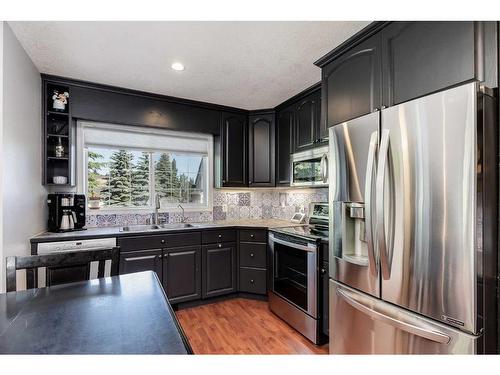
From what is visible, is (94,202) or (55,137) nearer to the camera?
(55,137)

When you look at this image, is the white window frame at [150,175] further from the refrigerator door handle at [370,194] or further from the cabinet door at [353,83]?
the refrigerator door handle at [370,194]

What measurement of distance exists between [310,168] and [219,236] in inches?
50.4

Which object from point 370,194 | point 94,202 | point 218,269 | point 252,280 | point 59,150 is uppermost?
point 59,150

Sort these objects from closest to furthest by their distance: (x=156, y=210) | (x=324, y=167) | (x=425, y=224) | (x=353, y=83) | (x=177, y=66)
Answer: (x=425, y=224) < (x=353, y=83) < (x=177, y=66) < (x=324, y=167) < (x=156, y=210)

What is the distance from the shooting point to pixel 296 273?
233cm

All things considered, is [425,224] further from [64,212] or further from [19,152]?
[64,212]

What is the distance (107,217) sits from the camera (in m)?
2.90

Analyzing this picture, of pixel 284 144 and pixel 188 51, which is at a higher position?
pixel 188 51

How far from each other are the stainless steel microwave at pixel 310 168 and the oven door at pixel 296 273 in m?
0.67

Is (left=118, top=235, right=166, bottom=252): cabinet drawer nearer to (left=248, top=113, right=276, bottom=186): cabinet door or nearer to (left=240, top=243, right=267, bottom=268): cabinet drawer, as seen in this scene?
(left=240, top=243, right=267, bottom=268): cabinet drawer

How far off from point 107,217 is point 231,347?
6.44 feet

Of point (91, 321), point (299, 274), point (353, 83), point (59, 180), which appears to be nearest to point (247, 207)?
point (299, 274)

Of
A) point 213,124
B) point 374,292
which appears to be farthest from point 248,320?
point 213,124

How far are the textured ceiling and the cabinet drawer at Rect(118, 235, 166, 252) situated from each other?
5.13 feet
